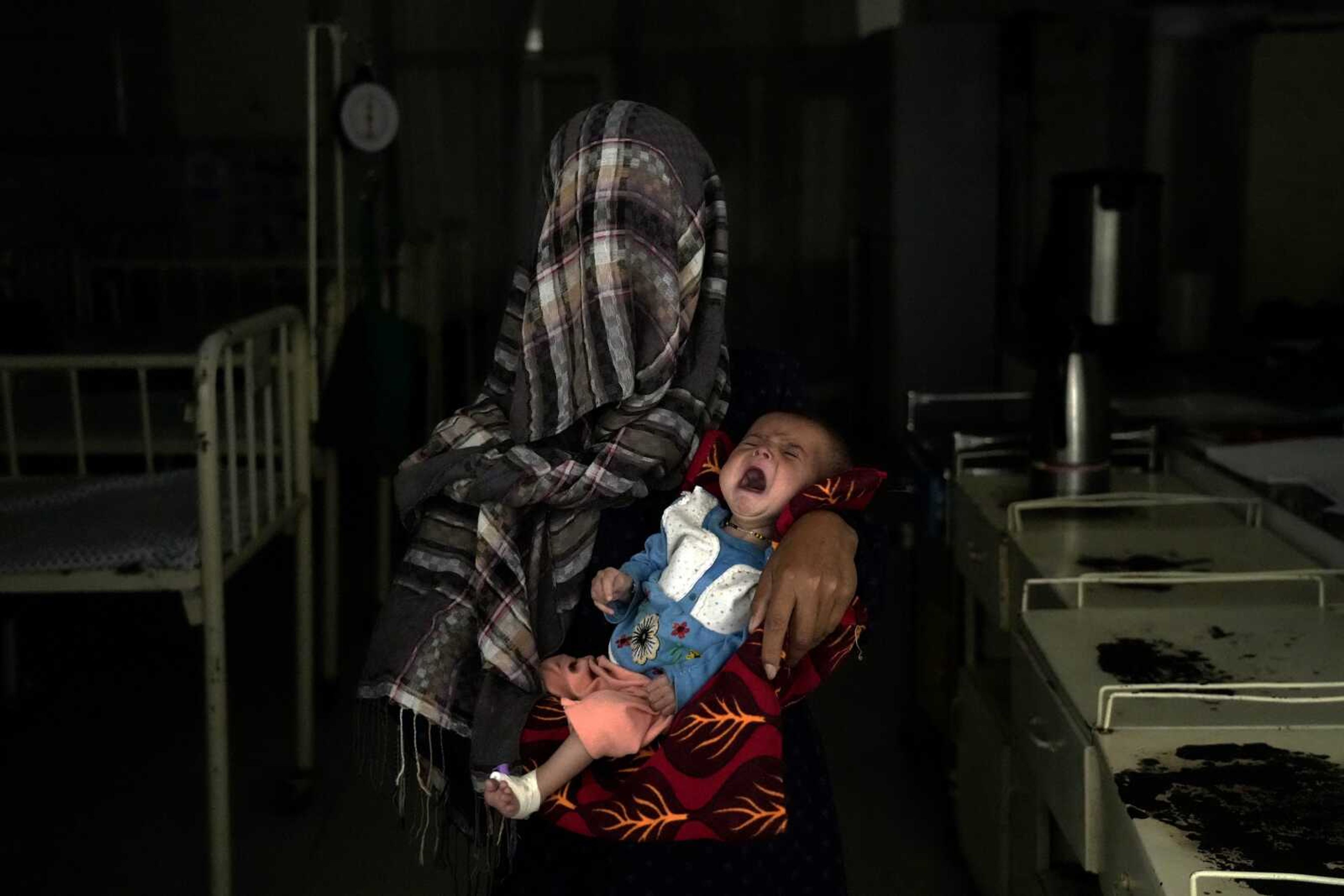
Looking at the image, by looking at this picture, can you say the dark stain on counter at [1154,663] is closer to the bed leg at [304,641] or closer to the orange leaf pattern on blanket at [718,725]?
the orange leaf pattern on blanket at [718,725]

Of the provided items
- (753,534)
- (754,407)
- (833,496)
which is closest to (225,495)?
(754,407)

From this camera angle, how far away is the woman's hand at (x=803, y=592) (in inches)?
58.2

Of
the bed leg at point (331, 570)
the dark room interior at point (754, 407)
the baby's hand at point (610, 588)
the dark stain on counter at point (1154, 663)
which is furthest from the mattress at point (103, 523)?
the dark stain on counter at point (1154, 663)

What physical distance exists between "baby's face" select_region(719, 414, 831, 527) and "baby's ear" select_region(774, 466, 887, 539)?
0.06ft

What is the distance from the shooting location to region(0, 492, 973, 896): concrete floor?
263 cm

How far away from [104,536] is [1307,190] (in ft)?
8.59

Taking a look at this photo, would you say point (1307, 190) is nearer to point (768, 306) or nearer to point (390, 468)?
point (390, 468)

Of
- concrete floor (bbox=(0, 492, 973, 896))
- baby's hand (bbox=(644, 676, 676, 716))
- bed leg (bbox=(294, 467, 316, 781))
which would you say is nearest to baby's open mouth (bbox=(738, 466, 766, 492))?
baby's hand (bbox=(644, 676, 676, 716))

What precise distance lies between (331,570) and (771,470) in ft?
6.54

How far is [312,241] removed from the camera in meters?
3.50

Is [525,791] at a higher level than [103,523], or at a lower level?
lower

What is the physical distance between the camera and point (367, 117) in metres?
4.15

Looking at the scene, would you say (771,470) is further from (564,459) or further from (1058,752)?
(1058,752)

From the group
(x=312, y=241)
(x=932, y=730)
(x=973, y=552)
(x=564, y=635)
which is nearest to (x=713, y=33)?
(x=312, y=241)
